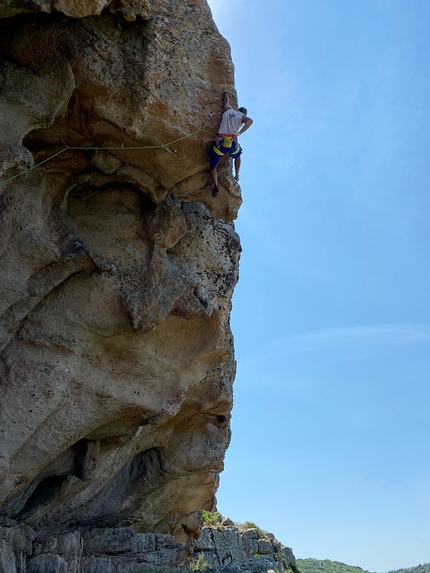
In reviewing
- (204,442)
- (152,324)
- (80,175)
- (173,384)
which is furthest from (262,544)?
(80,175)

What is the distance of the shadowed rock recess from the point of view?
8227 mm

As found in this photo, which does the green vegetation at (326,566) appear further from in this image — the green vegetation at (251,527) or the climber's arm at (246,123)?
the climber's arm at (246,123)

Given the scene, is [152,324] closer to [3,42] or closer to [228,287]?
[228,287]

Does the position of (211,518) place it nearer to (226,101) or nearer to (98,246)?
(98,246)

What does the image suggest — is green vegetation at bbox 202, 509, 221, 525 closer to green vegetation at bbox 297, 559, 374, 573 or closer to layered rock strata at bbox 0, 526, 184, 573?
layered rock strata at bbox 0, 526, 184, 573

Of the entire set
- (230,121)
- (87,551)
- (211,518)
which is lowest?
(87,551)

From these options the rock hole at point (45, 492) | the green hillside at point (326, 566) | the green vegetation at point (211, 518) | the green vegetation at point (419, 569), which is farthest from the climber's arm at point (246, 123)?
the green vegetation at point (419, 569)

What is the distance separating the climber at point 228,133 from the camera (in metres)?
9.30

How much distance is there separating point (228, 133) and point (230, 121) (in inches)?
9.5

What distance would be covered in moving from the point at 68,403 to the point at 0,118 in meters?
4.63

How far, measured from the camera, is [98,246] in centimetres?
1006

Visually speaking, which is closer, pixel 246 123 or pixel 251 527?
pixel 246 123

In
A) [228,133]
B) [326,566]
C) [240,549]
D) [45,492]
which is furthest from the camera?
[326,566]

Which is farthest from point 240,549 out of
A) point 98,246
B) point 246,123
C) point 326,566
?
point 326,566
